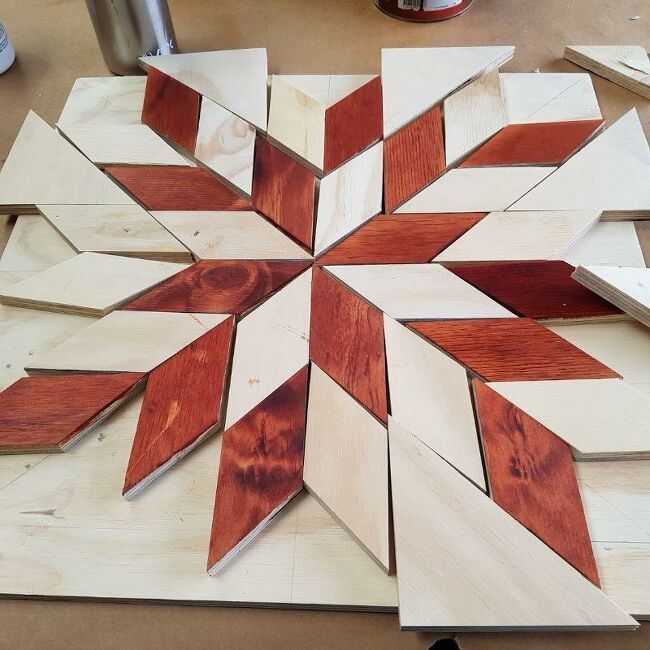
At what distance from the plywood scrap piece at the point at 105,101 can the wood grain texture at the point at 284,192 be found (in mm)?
289

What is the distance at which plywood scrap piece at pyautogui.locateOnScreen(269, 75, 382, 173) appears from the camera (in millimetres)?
1061

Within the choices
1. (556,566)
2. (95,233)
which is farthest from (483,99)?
(556,566)

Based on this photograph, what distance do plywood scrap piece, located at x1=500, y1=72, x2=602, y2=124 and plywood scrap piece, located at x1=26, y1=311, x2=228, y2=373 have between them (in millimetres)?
627

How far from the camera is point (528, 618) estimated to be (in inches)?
24.7

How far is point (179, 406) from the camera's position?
2.63 ft

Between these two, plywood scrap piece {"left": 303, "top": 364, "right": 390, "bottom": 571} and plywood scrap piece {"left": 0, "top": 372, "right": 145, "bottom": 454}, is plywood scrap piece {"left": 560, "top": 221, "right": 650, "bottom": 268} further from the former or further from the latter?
plywood scrap piece {"left": 0, "top": 372, "right": 145, "bottom": 454}

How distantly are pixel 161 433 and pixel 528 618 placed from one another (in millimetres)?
443

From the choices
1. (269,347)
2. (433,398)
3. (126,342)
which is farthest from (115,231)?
(433,398)

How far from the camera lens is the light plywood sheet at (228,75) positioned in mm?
1137

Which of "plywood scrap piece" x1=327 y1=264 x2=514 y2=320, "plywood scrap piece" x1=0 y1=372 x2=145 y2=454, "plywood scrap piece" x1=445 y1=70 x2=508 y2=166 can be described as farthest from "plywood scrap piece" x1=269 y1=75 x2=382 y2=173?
"plywood scrap piece" x1=0 y1=372 x2=145 y2=454

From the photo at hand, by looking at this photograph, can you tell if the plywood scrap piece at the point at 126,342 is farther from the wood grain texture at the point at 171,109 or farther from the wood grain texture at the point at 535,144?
the wood grain texture at the point at 535,144

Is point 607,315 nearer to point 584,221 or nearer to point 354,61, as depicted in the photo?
point 584,221

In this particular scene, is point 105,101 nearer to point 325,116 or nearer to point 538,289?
point 325,116

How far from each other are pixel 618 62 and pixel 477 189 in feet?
1.52
